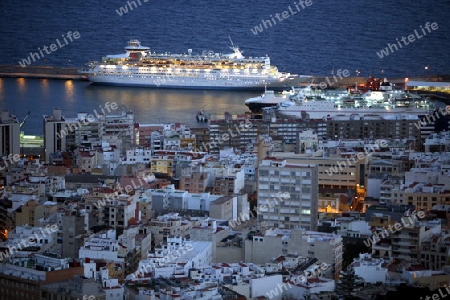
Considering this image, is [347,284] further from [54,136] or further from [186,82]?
[186,82]

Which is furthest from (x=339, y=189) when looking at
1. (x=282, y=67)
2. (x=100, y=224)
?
(x=282, y=67)

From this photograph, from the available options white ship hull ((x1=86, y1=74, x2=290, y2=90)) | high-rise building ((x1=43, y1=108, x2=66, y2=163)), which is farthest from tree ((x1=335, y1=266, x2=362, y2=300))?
white ship hull ((x1=86, y1=74, x2=290, y2=90))

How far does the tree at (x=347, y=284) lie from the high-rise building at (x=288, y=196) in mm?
2183

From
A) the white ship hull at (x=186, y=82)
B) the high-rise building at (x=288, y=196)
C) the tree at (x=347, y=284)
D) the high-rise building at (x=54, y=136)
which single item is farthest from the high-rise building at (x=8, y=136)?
the white ship hull at (x=186, y=82)

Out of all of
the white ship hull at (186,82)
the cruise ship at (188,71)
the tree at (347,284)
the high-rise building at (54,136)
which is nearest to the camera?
the tree at (347,284)

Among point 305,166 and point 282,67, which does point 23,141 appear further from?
point 282,67

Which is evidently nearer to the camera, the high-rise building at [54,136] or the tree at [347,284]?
the tree at [347,284]

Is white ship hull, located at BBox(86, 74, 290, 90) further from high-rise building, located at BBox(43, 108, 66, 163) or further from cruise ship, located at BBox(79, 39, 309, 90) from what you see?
high-rise building, located at BBox(43, 108, 66, 163)

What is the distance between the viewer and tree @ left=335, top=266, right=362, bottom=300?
13.0 m

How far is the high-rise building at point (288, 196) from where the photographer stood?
15828mm

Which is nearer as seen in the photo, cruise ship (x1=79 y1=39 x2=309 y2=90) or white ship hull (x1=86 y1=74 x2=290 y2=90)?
white ship hull (x1=86 y1=74 x2=290 y2=90)

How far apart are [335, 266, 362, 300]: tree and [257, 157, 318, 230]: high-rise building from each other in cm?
218

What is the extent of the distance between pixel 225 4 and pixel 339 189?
2478 cm

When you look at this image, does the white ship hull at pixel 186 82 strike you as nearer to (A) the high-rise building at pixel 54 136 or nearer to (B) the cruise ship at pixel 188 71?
(B) the cruise ship at pixel 188 71
